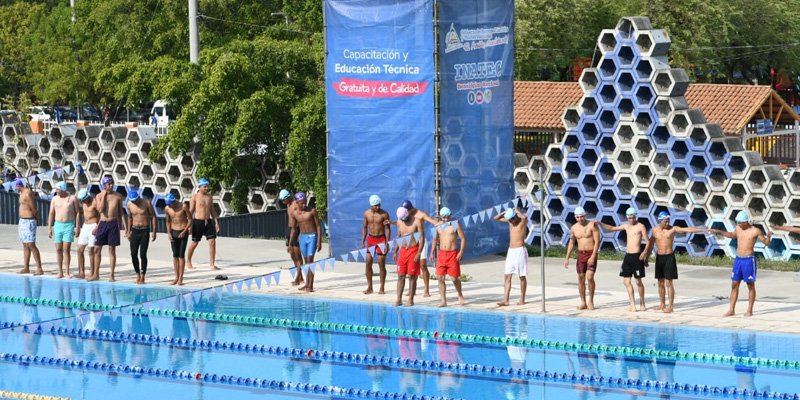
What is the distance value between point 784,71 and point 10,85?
1162 inches

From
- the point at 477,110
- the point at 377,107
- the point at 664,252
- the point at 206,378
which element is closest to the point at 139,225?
the point at 377,107

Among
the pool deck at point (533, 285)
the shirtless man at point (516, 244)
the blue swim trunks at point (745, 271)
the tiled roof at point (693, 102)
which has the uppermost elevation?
the tiled roof at point (693, 102)

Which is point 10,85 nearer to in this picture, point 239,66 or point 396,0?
point 239,66

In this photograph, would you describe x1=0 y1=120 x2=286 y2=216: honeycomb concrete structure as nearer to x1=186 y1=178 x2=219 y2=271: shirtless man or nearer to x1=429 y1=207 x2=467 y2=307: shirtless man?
x1=186 y1=178 x2=219 y2=271: shirtless man

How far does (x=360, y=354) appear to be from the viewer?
16.0 metres

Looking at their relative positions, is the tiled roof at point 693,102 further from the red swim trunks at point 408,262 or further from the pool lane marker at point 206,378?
the pool lane marker at point 206,378

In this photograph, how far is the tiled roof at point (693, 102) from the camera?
33062 millimetres

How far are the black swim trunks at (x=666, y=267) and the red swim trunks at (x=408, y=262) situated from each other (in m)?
3.07

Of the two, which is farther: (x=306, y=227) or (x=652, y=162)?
(x=652, y=162)

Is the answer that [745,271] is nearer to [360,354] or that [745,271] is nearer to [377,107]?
[360,354]

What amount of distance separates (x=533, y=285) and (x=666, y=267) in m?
2.91

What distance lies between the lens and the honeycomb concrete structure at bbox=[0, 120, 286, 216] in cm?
2873

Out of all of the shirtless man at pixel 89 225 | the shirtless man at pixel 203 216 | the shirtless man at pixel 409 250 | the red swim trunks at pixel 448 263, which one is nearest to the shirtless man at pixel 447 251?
the red swim trunks at pixel 448 263

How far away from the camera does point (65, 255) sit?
22.1m
